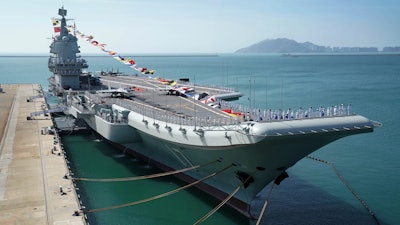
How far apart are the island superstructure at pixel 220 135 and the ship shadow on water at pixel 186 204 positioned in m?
0.99

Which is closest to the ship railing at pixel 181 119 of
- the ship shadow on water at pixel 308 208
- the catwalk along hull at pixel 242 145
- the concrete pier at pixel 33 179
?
the catwalk along hull at pixel 242 145

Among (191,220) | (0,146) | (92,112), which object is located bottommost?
(191,220)

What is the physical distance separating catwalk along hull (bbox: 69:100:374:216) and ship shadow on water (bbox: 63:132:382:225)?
1143 millimetres

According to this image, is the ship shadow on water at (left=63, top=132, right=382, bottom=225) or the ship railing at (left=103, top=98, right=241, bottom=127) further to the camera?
the ship shadow on water at (left=63, top=132, right=382, bottom=225)

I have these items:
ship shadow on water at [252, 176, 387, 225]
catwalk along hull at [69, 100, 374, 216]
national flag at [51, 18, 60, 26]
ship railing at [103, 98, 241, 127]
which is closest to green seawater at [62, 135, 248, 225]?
catwalk along hull at [69, 100, 374, 216]

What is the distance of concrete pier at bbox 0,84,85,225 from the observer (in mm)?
18250

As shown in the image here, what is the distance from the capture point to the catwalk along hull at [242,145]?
1753 cm

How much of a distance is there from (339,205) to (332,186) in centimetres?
356

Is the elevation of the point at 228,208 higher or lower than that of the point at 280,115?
lower

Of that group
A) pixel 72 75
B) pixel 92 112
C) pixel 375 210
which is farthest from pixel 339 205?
pixel 72 75

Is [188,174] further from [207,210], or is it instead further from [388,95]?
[388,95]

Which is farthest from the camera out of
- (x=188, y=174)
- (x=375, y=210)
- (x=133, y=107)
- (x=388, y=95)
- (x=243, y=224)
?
(x=388, y=95)

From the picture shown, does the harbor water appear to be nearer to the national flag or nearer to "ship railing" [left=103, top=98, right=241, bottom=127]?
"ship railing" [left=103, top=98, right=241, bottom=127]

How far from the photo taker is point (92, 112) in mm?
32594
